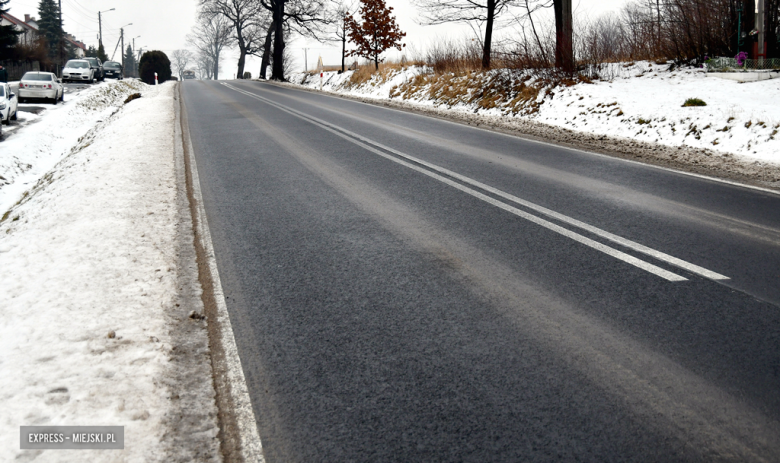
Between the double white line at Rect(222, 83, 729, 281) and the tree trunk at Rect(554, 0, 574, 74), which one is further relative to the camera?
the tree trunk at Rect(554, 0, 574, 74)

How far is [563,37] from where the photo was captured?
18000 mm

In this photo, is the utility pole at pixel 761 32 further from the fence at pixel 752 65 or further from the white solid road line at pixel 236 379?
the white solid road line at pixel 236 379

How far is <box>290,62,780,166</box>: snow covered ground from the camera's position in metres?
10.5

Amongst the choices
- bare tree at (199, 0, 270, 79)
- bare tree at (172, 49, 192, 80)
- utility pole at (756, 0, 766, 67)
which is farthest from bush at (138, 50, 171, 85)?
bare tree at (172, 49, 192, 80)

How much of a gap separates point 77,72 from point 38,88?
1529cm

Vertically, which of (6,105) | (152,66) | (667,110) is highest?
(152,66)

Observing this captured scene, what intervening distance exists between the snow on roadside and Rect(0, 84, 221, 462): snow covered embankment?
265 inches

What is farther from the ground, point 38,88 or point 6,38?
Answer: point 6,38

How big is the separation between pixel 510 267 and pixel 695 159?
6.81m

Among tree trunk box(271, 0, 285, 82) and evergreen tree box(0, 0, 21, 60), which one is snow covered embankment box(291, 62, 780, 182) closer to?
tree trunk box(271, 0, 285, 82)

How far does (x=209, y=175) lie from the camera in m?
9.04

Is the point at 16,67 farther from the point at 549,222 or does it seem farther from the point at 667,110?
the point at 549,222

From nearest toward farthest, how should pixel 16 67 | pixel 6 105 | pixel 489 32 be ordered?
pixel 6 105
pixel 489 32
pixel 16 67

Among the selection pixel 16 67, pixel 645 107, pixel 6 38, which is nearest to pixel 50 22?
pixel 16 67
